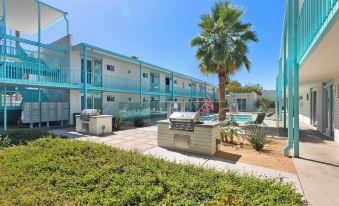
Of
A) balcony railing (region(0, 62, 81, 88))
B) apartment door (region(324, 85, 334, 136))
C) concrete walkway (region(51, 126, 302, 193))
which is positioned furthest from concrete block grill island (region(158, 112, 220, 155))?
balcony railing (region(0, 62, 81, 88))

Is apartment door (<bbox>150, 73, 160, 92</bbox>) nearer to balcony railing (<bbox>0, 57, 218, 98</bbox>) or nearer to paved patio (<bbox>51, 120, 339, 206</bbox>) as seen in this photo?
balcony railing (<bbox>0, 57, 218, 98</bbox>)

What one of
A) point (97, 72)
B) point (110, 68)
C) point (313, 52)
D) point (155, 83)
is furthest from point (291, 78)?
point (155, 83)

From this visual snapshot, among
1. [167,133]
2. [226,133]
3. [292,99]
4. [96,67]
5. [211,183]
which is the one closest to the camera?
[211,183]

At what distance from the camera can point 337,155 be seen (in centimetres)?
622

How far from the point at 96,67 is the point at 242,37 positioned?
12.2m

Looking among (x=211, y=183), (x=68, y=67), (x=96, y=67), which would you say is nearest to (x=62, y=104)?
(x=68, y=67)

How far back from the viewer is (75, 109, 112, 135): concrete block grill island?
400 inches

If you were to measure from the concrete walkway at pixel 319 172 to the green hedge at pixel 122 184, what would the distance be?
39.3 inches

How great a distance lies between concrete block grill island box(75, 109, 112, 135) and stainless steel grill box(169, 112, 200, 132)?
4.98 metres

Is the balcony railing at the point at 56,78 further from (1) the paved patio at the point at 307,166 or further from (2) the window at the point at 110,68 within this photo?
(1) the paved patio at the point at 307,166

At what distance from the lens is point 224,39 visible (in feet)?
42.6

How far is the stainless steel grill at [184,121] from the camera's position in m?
6.70

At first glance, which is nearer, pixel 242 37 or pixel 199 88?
pixel 242 37

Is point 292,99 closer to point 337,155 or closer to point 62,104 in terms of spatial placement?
point 337,155
